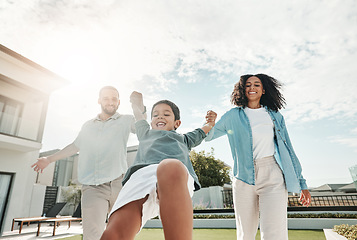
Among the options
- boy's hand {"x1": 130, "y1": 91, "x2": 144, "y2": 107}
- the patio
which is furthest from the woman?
the patio

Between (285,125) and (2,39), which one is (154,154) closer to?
(285,125)

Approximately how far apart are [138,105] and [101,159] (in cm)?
82

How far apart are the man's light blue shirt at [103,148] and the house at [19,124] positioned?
8.89 meters

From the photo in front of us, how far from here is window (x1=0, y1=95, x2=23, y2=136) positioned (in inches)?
384

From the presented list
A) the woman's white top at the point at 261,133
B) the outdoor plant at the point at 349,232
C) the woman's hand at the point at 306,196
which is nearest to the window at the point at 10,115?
the woman's white top at the point at 261,133

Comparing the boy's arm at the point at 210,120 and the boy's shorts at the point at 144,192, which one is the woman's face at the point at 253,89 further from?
the boy's shorts at the point at 144,192

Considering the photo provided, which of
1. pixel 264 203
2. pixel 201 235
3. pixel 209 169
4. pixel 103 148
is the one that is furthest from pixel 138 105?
pixel 209 169

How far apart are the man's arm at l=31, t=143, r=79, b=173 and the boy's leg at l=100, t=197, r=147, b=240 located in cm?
176

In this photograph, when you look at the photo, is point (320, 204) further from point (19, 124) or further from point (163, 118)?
point (19, 124)

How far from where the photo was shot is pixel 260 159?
2.21 m

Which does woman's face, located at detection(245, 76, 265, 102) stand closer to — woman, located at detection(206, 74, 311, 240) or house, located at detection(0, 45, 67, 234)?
woman, located at detection(206, 74, 311, 240)

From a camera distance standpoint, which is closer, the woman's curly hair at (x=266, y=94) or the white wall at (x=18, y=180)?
the woman's curly hair at (x=266, y=94)

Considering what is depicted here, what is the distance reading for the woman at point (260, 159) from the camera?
2.01 metres

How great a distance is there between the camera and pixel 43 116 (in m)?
11.2
